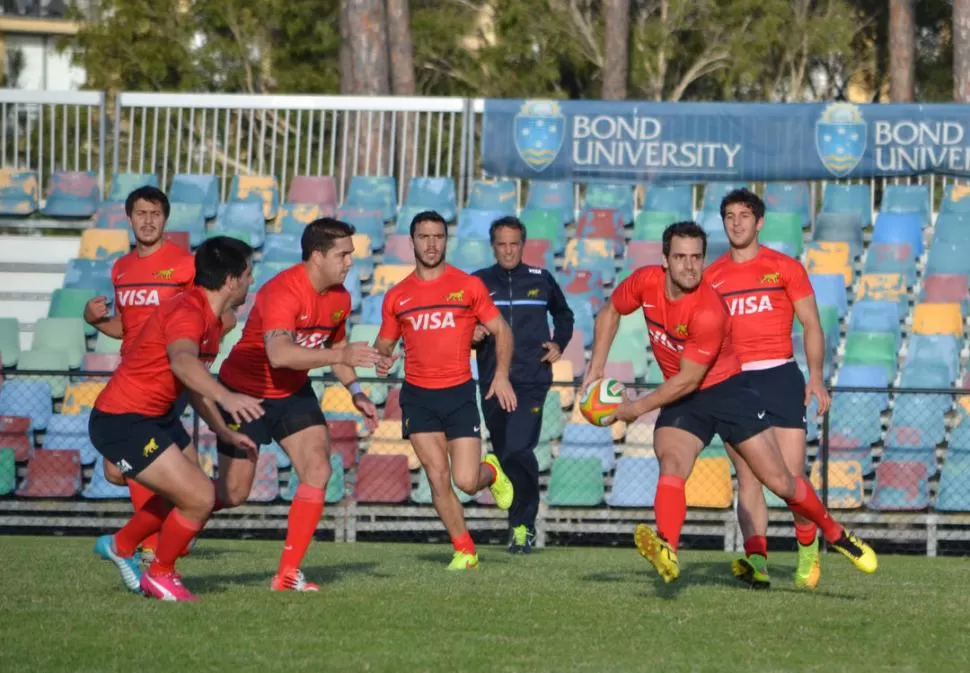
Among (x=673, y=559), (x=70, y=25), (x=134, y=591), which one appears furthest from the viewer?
(x=70, y=25)

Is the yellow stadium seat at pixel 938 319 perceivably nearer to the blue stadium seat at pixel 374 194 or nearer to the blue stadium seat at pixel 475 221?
the blue stadium seat at pixel 475 221

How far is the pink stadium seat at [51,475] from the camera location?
13969mm

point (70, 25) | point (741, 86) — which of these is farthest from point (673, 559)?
point (70, 25)

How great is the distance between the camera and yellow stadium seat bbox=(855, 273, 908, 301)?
16.7m

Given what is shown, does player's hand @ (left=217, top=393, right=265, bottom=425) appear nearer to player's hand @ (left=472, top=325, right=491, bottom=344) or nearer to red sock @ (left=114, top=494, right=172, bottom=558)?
red sock @ (left=114, top=494, right=172, bottom=558)

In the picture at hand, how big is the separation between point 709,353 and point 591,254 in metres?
8.64

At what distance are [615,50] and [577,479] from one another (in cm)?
1981

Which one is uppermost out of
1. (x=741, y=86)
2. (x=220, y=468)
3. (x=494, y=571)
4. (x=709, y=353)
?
(x=741, y=86)

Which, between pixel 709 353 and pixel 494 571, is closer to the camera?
pixel 709 353

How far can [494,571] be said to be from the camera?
10.3m

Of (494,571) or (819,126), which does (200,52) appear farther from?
(494,571)

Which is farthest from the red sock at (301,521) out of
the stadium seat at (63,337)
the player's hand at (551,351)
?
the stadium seat at (63,337)

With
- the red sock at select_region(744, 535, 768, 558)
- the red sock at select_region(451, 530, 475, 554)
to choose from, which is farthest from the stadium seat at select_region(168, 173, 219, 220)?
the red sock at select_region(744, 535, 768, 558)

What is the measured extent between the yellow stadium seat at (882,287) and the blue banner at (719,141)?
1.70 m
